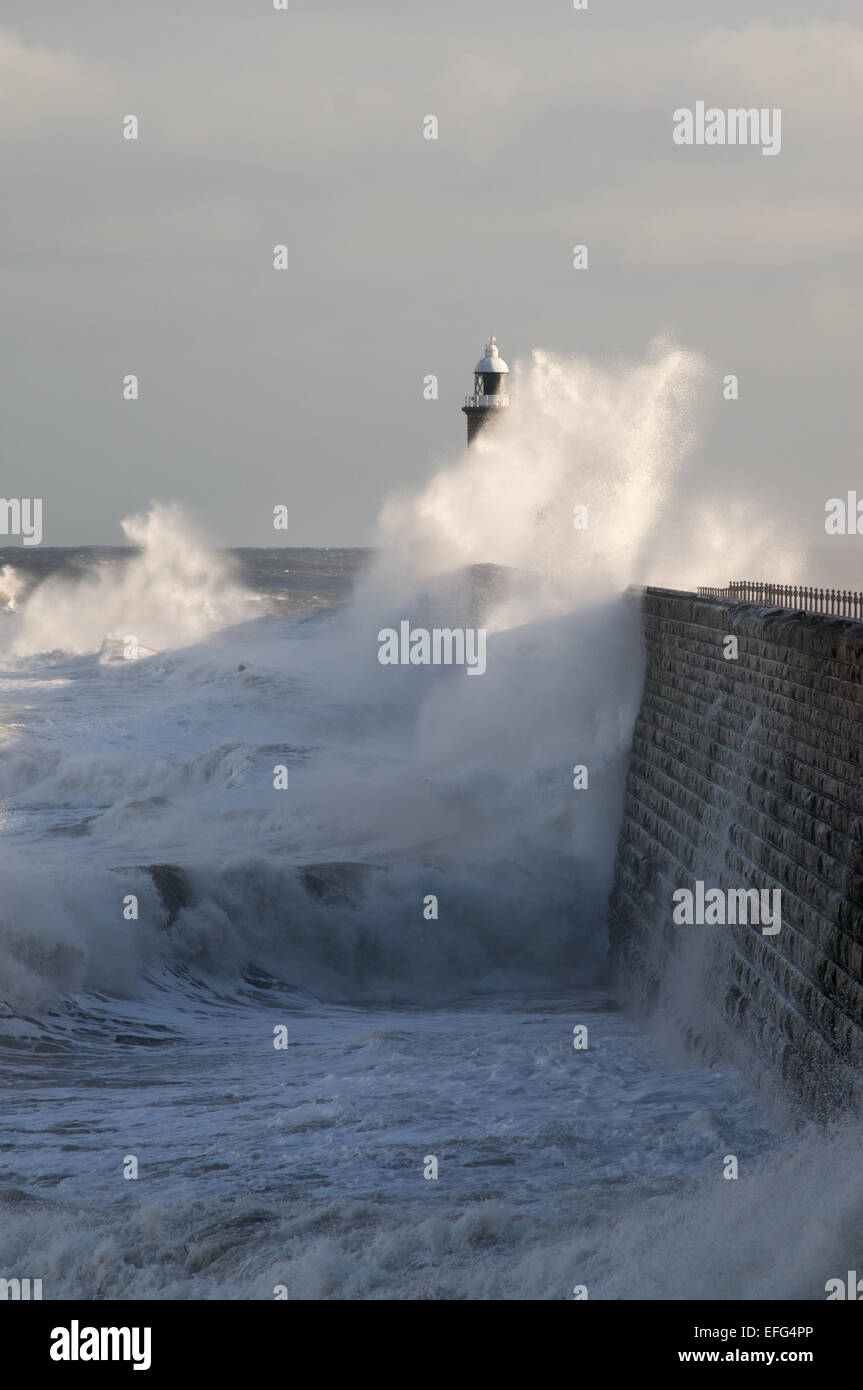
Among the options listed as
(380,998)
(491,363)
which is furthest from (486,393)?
(380,998)

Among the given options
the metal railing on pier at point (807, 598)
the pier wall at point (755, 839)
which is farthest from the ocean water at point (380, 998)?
the metal railing on pier at point (807, 598)

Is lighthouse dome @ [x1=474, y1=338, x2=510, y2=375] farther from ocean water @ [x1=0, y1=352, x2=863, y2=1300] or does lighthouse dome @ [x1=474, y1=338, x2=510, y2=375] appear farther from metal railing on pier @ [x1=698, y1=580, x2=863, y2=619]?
metal railing on pier @ [x1=698, y1=580, x2=863, y2=619]

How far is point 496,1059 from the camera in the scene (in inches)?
502

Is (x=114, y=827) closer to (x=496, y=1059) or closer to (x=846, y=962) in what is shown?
(x=496, y=1059)

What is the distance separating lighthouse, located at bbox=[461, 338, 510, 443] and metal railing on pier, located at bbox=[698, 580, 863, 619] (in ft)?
73.2

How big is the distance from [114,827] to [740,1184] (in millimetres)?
14791

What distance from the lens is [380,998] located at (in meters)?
16.3

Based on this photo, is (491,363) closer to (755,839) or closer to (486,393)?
(486,393)

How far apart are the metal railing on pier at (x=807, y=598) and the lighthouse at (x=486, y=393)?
73.2 ft

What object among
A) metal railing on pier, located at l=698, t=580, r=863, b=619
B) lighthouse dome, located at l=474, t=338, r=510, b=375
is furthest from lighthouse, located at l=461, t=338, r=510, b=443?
metal railing on pier, located at l=698, t=580, r=863, b=619

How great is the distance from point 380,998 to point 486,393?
2677 centimetres

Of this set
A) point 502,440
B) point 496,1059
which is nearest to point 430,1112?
point 496,1059

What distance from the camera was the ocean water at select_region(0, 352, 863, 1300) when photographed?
27.7 ft

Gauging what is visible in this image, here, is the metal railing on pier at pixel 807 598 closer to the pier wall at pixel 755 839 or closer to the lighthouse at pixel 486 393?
the pier wall at pixel 755 839
